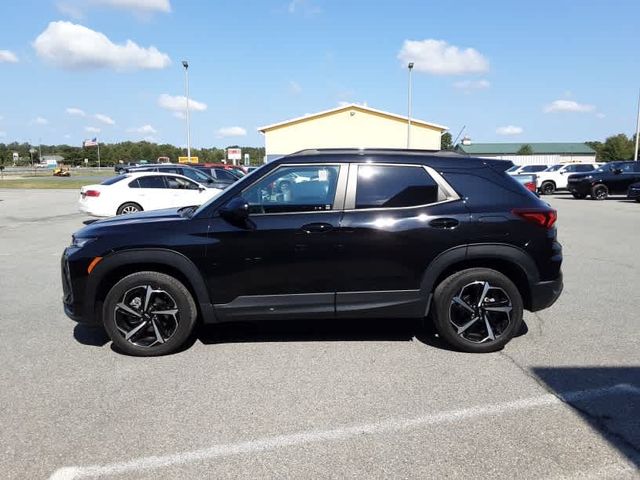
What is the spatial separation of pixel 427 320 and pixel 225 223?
2.52 metres

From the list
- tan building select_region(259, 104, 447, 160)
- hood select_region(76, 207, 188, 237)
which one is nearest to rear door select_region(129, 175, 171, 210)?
hood select_region(76, 207, 188, 237)

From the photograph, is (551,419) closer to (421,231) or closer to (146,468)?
(421,231)

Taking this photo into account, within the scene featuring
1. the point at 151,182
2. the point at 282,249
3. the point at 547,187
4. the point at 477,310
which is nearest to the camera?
the point at 282,249

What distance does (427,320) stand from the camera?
18.1ft

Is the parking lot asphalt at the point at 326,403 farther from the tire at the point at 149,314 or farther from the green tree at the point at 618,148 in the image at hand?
the green tree at the point at 618,148

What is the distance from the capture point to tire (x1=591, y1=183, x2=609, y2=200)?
900 inches

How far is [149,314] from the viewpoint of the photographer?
14.6ft

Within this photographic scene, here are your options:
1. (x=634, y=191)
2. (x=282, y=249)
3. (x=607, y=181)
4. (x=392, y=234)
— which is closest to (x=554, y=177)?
(x=607, y=181)

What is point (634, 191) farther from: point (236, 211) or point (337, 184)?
point (236, 211)

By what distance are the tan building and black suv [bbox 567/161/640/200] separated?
29.1m

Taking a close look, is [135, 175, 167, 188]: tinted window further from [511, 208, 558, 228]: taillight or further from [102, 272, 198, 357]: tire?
[511, 208, 558, 228]: taillight

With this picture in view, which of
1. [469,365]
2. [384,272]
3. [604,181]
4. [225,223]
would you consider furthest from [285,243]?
[604,181]

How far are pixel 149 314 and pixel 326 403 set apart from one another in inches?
72.5

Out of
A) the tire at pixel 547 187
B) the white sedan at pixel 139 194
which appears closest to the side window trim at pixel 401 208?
the white sedan at pixel 139 194
